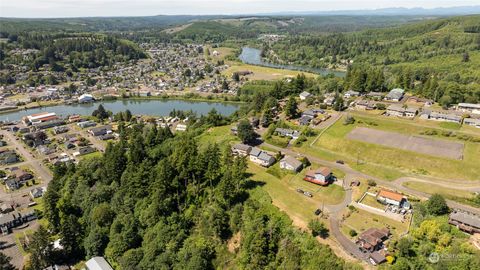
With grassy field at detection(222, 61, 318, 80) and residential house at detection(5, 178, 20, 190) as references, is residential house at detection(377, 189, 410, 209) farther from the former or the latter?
grassy field at detection(222, 61, 318, 80)

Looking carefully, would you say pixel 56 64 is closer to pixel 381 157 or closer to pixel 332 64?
pixel 332 64

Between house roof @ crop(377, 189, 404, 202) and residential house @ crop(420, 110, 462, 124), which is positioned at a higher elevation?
residential house @ crop(420, 110, 462, 124)

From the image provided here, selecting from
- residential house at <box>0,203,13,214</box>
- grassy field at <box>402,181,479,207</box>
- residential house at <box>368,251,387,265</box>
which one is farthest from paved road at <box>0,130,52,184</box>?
grassy field at <box>402,181,479,207</box>

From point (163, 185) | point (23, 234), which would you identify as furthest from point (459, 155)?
point (23, 234)

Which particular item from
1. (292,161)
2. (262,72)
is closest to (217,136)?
(292,161)

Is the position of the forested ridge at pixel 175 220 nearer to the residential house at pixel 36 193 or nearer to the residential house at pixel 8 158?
the residential house at pixel 36 193

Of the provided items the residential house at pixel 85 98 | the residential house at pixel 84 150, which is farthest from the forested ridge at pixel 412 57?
the residential house at pixel 85 98
